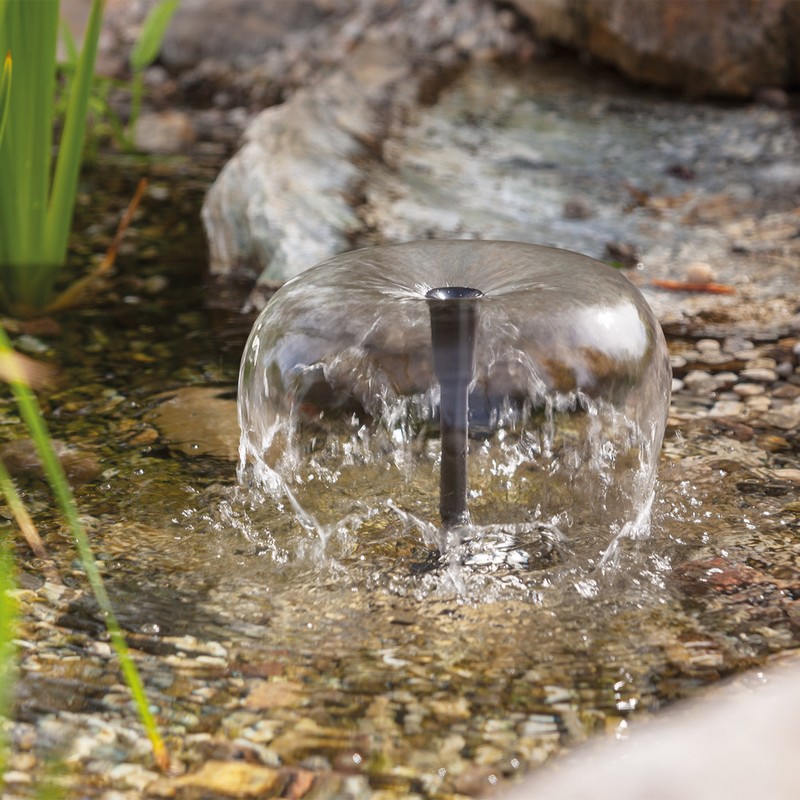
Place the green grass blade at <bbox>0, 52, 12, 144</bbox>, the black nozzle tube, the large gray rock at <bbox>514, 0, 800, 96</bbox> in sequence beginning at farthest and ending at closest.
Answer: the large gray rock at <bbox>514, 0, 800, 96</bbox>, the green grass blade at <bbox>0, 52, 12, 144</bbox>, the black nozzle tube

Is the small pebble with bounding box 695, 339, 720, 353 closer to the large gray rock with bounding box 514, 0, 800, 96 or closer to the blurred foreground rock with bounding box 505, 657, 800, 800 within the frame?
the blurred foreground rock with bounding box 505, 657, 800, 800

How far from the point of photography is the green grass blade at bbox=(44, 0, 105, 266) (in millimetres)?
2932

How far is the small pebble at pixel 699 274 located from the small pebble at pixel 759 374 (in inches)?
22.2

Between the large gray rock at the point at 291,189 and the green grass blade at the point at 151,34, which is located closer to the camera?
the large gray rock at the point at 291,189

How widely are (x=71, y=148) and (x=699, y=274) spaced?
184 centimetres

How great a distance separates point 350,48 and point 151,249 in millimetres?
3284

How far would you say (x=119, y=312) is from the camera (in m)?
3.30

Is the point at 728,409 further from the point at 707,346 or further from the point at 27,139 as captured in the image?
the point at 27,139

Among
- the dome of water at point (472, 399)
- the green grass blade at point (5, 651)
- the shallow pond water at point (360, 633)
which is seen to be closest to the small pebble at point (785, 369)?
the shallow pond water at point (360, 633)

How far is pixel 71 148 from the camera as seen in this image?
3.01 m

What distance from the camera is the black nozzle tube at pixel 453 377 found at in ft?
5.99

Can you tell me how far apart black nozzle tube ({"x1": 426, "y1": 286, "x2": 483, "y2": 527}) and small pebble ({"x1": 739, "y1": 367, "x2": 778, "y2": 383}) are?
45.5 inches

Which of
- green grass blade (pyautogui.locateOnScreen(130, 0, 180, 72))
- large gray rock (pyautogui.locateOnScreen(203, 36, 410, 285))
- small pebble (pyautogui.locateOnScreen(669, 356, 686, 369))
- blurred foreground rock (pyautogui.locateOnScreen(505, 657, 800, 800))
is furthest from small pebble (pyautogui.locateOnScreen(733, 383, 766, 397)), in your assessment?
green grass blade (pyautogui.locateOnScreen(130, 0, 180, 72))

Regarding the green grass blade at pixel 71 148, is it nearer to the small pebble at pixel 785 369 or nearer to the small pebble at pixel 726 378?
the small pebble at pixel 726 378
